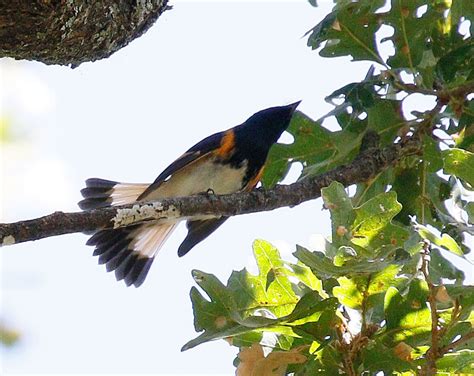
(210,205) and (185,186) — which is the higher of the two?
(185,186)

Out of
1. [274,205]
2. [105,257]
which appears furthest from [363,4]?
[105,257]

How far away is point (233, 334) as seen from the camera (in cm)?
229

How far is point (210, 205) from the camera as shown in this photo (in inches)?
113

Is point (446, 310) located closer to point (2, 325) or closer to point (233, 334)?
point (233, 334)

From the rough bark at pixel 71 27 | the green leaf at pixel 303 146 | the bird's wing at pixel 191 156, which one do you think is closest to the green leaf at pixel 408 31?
the green leaf at pixel 303 146

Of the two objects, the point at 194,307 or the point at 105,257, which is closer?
the point at 194,307

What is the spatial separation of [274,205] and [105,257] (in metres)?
1.30

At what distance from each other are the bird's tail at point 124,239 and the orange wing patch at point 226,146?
46cm

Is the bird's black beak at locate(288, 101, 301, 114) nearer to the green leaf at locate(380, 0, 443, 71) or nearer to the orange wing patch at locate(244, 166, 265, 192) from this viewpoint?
the orange wing patch at locate(244, 166, 265, 192)

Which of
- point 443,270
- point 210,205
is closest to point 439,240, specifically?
point 443,270

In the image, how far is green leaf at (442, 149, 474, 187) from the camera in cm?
251

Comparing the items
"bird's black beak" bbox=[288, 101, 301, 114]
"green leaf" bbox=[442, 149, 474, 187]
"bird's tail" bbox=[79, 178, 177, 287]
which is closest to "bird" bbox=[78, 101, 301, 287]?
"bird's tail" bbox=[79, 178, 177, 287]

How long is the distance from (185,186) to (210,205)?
136 centimetres

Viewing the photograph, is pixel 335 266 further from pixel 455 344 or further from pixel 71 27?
pixel 71 27
